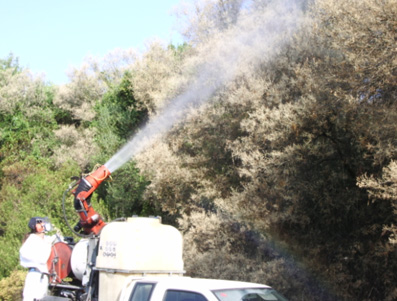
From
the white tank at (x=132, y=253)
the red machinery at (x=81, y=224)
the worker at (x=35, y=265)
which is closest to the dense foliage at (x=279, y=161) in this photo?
the white tank at (x=132, y=253)

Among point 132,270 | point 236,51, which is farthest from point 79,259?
point 236,51

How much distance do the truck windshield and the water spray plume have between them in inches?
364

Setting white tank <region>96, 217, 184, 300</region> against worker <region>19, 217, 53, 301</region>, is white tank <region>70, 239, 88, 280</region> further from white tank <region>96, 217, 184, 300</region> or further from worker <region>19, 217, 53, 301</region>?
white tank <region>96, 217, 184, 300</region>

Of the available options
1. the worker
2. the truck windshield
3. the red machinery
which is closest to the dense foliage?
the truck windshield

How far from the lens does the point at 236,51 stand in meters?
15.7

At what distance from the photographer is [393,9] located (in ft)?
30.4

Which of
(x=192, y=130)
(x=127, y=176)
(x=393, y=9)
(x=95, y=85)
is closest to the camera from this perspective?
(x=393, y=9)

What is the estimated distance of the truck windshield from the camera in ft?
16.7

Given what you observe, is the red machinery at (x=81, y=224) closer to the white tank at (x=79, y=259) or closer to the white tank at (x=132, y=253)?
the white tank at (x=79, y=259)

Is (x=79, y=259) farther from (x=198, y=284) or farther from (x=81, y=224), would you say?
(x=198, y=284)

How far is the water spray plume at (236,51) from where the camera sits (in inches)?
585

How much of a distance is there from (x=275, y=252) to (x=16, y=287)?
730 centimetres

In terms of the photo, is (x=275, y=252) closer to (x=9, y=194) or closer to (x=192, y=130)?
(x=192, y=130)

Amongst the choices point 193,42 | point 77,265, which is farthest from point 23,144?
point 77,265
